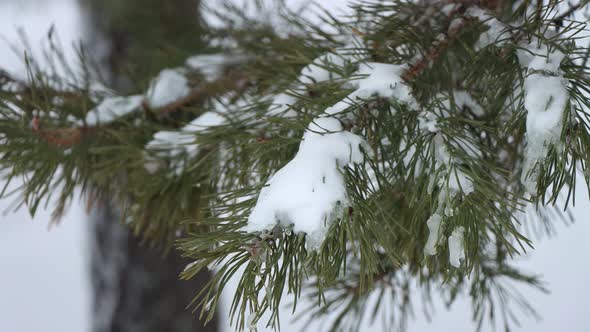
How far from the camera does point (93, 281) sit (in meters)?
1.55

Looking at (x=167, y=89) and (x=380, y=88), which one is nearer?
(x=380, y=88)

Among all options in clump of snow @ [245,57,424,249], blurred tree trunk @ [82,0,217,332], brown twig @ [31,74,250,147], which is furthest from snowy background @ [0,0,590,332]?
clump of snow @ [245,57,424,249]

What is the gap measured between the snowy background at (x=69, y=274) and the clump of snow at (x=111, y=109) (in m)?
1.64

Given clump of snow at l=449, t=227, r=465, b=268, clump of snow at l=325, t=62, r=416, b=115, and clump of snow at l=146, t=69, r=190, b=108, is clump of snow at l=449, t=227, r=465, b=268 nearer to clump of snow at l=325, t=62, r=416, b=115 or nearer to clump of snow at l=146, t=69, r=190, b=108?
clump of snow at l=325, t=62, r=416, b=115

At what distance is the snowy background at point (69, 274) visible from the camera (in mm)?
2762

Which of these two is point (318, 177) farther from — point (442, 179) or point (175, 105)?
point (175, 105)

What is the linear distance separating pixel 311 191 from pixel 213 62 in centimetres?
54

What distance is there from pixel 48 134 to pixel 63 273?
3.30 metres

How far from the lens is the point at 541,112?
42 centimetres

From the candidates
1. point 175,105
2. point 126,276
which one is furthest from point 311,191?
point 126,276

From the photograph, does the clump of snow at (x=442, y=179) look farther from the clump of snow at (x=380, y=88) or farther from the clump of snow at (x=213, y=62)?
the clump of snow at (x=213, y=62)

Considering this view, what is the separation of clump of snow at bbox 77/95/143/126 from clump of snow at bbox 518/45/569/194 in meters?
0.50

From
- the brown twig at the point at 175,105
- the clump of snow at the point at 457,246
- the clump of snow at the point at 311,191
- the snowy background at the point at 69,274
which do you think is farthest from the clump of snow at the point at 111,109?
the snowy background at the point at 69,274

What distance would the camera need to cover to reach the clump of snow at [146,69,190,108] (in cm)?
73
